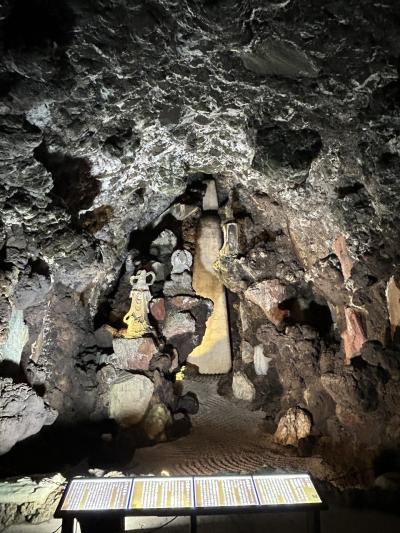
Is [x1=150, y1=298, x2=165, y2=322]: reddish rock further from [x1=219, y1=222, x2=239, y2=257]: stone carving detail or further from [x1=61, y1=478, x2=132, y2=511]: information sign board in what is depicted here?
[x1=61, y1=478, x2=132, y2=511]: information sign board

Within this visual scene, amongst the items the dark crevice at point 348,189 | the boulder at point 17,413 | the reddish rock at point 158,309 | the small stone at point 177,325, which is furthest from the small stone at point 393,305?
the boulder at point 17,413

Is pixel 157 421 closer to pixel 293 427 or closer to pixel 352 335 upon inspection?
pixel 293 427

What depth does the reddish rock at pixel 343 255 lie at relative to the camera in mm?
6805

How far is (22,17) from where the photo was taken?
3.71 meters

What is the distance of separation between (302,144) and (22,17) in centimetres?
396

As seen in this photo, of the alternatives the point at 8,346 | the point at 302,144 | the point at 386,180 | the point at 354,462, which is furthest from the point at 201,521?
the point at 302,144

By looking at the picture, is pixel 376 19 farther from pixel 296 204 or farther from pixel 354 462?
pixel 354 462

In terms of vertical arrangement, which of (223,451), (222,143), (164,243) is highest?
(222,143)

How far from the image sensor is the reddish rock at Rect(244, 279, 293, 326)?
9797 mm

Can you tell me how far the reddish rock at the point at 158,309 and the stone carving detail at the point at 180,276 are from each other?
1.35 feet

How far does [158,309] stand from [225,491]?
693 centimetres

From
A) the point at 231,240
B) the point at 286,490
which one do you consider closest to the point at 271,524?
the point at 286,490

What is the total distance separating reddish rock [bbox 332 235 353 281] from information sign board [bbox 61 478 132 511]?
16.8 feet

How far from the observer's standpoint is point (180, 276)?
A: 421 inches
